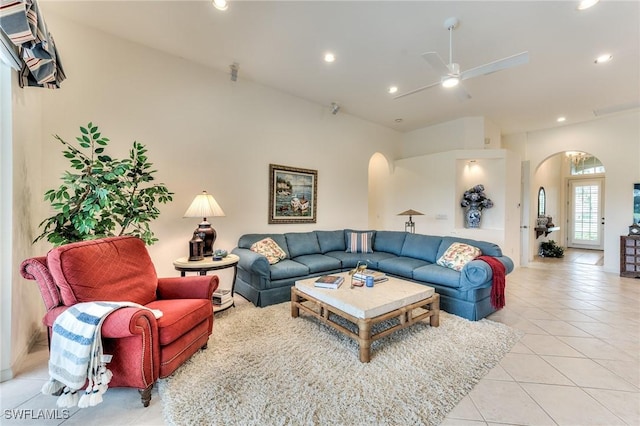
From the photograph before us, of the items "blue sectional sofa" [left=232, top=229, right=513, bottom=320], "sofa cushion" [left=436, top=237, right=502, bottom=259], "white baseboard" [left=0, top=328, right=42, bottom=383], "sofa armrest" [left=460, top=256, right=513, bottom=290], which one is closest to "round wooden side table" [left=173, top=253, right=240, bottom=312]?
"blue sectional sofa" [left=232, top=229, right=513, bottom=320]

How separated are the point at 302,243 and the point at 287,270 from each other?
91 cm

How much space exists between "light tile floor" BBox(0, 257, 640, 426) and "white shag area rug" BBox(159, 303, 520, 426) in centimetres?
13

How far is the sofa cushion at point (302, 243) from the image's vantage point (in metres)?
4.11

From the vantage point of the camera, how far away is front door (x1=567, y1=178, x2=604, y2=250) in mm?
7883

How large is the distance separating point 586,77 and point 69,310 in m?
6.29

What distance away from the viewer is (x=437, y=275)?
3.21 metres

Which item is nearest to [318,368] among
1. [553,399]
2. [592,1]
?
[553,399]

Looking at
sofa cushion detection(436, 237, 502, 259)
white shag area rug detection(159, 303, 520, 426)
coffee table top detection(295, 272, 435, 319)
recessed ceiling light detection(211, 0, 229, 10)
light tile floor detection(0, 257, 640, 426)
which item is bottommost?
light tile floor detection(0, 257, 640, 426)

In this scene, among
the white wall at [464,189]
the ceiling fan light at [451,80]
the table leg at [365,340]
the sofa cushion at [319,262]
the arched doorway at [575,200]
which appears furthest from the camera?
the arched doorway at [575,200]

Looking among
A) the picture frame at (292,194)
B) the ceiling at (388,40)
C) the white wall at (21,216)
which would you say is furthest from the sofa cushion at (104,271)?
the ceiling at (388,40)

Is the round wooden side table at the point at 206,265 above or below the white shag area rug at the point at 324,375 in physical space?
above

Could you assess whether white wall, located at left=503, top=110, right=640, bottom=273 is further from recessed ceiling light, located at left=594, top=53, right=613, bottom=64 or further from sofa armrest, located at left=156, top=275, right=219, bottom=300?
sofa armrest, located at left=156, top=275, right=219, bottom=300

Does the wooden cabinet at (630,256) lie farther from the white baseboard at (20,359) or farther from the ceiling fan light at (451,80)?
the white baseboard at (20,359)

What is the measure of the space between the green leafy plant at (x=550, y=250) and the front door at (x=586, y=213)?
→ 207 cm
